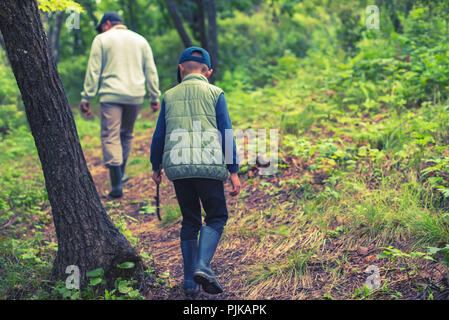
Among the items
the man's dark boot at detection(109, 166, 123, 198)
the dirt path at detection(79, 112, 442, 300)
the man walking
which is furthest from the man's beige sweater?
the dirt path at detection(79, 112, 442, 300)

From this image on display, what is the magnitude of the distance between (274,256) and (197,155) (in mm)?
1252

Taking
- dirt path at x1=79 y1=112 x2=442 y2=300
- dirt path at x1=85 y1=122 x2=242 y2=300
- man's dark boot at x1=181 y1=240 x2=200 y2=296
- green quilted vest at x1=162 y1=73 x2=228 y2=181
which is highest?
green quilted vest at x1=162 y1=73 x2=228 y2=181

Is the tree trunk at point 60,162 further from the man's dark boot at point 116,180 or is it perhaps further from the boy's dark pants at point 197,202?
the man's dark boot at point 116,180

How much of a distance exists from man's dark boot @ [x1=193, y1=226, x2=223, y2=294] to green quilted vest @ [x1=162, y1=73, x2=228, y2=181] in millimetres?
425

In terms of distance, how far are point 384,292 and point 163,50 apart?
42.7 feet

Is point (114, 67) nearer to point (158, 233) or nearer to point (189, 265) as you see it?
point (158, 233)

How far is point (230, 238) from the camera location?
3.94 meters

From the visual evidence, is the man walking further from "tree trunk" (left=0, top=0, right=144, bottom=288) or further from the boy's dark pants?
the boy's dark pants

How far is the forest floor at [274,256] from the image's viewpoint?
2.95 m

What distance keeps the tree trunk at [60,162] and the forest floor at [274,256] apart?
1.49 feet

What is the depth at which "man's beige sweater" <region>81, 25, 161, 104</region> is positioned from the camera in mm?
5176

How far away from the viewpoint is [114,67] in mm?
5184

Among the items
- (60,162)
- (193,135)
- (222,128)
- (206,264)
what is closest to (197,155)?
(193,135)
